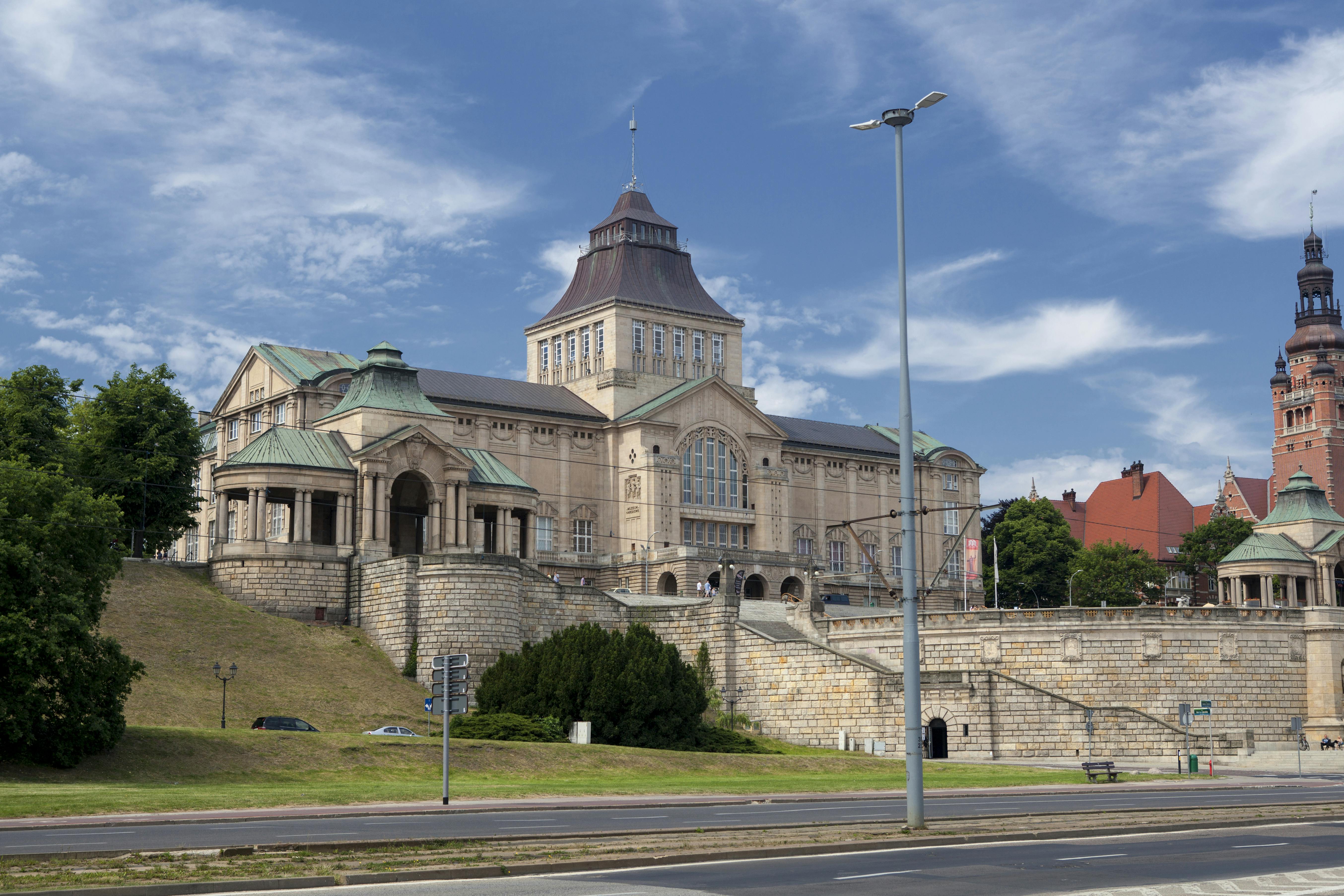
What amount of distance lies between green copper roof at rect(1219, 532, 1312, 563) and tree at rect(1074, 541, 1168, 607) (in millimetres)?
17652

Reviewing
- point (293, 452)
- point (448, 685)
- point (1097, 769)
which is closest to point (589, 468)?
point (293, 452)

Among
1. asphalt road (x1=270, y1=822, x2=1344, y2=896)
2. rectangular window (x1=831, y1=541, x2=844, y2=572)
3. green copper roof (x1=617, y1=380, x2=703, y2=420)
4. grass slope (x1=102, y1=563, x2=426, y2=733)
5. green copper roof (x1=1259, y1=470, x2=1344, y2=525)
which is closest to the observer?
asphalt road (x1=270, y1=822, x2=1344, y2=896)

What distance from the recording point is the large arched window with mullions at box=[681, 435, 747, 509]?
354 feet

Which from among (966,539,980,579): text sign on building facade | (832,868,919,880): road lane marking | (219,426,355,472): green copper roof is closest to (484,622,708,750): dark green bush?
(219,426,355,472): green copper roof

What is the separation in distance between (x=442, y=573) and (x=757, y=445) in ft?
147

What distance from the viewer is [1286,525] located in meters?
107

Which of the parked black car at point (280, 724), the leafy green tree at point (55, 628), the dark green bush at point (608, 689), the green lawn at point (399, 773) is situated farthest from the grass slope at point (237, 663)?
the leafy green tree at point (55, 628)

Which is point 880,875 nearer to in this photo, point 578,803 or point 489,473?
point 578,803

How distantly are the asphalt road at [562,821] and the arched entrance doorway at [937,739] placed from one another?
2283cm

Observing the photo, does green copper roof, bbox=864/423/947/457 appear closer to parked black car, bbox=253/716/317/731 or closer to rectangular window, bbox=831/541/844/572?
rectangular window, bbox=831/541/844/572

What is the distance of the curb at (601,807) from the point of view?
32125 millimetres

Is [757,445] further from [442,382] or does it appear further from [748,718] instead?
Answer: [748,718]

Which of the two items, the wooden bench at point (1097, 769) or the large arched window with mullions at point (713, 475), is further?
the large arched window with mullions at point (713, 475)

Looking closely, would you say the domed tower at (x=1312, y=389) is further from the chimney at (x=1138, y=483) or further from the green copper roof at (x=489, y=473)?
the green copper roof at (x=489, y=473)
